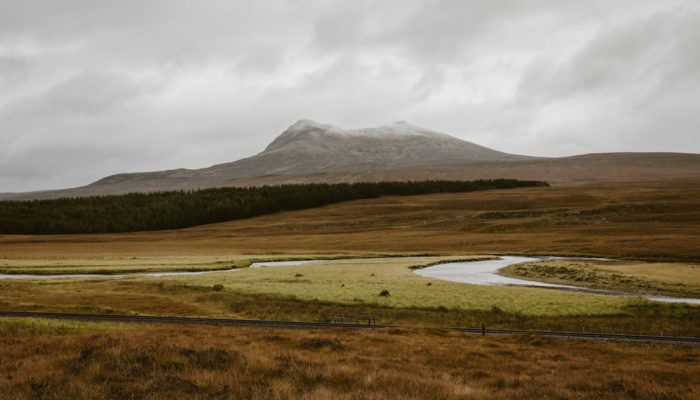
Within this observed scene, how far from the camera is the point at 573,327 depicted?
114ft

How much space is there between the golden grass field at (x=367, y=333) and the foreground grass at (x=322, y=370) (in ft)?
0.28

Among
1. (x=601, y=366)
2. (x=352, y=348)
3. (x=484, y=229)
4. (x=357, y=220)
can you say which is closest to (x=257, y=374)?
(x=352, y=348)

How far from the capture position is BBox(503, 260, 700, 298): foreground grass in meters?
50.4

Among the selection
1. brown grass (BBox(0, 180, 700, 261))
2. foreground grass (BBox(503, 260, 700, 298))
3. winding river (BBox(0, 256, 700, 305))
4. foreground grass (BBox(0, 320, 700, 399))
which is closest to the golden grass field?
foreground grass (BBox(0, 320, 700, 399))

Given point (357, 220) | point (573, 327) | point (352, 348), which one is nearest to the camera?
point (352, 348)

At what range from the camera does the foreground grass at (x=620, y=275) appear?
50.4 metres

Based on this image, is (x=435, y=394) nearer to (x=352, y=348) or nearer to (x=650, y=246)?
(x=352, y=348)

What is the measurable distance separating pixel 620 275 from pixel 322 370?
54775 mm

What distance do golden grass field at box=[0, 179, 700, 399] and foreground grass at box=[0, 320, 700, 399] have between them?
0.28ft

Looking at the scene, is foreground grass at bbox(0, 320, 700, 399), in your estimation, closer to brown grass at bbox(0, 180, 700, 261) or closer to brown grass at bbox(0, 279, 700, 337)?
brown grass at bbox(0, 279, 700, 337)

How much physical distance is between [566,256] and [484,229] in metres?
42.8

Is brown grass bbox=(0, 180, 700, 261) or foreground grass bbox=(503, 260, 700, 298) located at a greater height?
brown grass bbox=(0, 180, 700, 261)

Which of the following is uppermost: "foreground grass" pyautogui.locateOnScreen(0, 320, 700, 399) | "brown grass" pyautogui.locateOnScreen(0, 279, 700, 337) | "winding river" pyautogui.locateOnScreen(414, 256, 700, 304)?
"foreground grass" pyautogui.locateOnScreen(0, 320, 700, 399)

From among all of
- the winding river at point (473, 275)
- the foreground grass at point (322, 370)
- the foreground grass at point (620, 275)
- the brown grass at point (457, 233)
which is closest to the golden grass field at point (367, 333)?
the foreground grass at point (322, 370)
